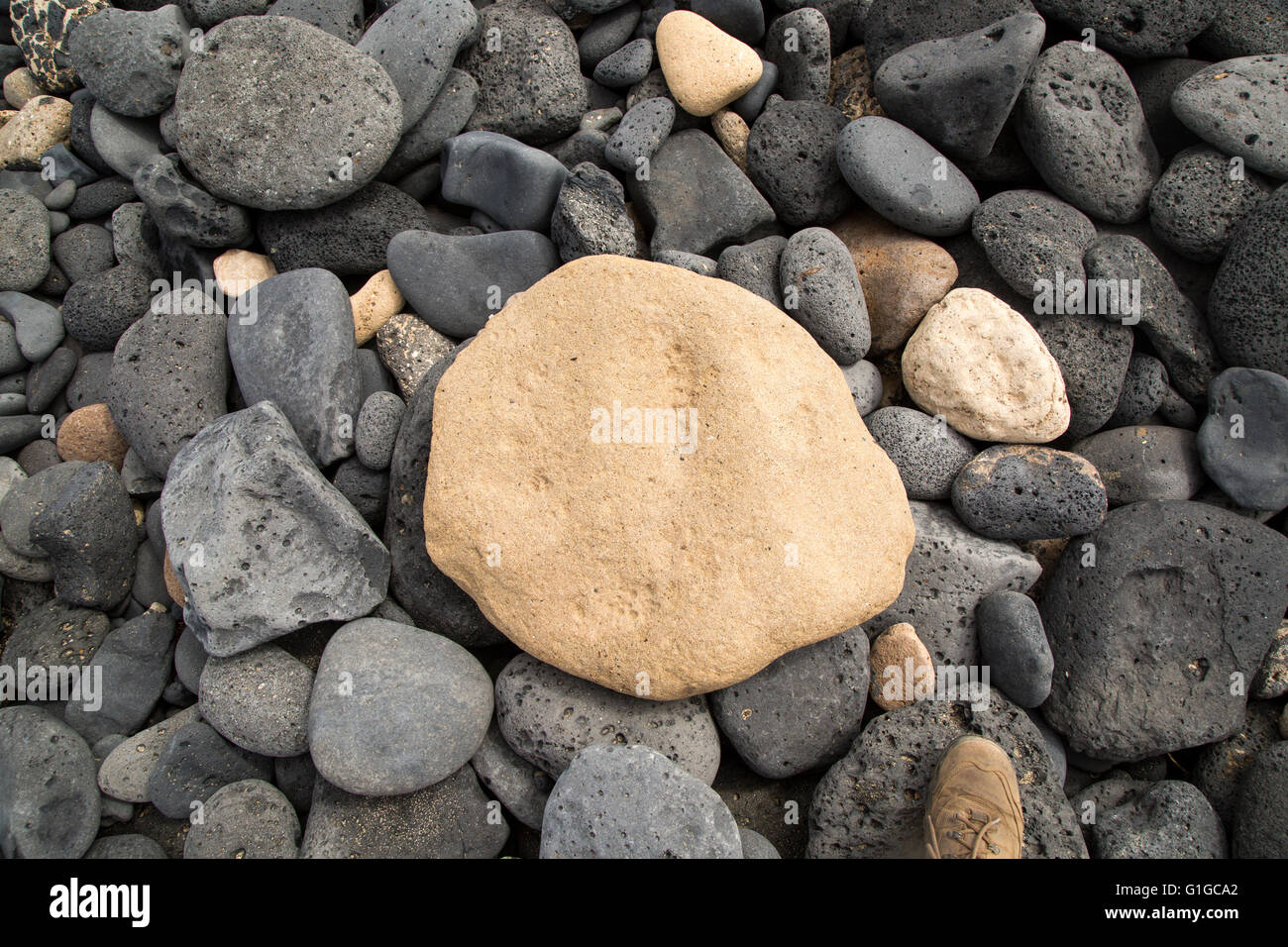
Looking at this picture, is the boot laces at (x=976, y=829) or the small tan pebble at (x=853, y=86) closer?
the boot laces at (x=976, y=829)

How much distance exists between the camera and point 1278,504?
3.35 meters

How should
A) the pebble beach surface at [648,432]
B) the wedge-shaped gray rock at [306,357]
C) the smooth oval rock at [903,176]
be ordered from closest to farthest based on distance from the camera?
the pebble beach surface at [648,432], the wedge-shaped gray rock at [306,357], the smooth oval rock at [903,176]

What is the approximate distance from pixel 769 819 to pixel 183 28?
4.84m

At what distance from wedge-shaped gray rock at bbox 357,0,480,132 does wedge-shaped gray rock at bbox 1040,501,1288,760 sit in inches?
151

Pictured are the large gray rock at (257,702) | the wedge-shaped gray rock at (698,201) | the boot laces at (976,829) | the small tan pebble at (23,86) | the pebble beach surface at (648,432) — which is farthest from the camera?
the small tan pebble at (23,86)

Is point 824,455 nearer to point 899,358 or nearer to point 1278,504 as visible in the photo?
point 899,358

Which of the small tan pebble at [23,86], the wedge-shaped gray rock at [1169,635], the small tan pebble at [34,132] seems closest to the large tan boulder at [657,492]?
the wedge-shaped gray rock at [1169,635]

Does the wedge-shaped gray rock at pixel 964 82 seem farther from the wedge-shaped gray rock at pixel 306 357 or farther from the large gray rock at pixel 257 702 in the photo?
the large gray rock at pixel 257 702

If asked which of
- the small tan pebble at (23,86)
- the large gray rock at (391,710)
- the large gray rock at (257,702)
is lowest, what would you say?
the large gray rock at (257,702)

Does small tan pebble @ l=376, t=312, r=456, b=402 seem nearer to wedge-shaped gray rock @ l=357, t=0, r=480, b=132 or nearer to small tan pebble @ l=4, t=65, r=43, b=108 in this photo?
wedge-shaped gray rock @ l=357, t=0, r=480, b=132

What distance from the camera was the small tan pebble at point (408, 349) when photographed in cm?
355

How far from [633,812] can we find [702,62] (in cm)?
346

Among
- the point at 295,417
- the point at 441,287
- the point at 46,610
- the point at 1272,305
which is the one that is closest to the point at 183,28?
the point at 441,287

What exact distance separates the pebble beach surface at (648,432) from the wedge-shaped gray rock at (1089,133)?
0.8 inches
